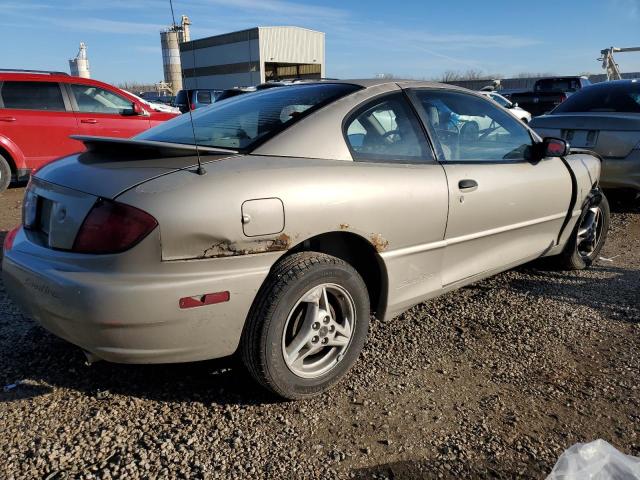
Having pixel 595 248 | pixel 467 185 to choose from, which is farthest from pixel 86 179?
pixel 595 248

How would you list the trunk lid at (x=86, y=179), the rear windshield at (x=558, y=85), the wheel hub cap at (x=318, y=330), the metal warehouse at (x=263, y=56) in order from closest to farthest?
the trunk lid at (x=86, y=179), the wheel hub cap at (x=318, y=330), the rear windshield at (x=558, y=85), the metal warehouse at (x=263, y=56)

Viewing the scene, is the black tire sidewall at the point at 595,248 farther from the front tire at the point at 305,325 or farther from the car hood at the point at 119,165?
the car hood at the point at 119,165

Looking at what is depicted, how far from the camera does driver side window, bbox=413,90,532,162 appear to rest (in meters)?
3.10

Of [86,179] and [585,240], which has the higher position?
[86,179]

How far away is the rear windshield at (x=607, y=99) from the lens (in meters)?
6.25

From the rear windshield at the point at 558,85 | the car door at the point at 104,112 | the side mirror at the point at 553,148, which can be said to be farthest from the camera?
the rear windshield at the point at 558,85

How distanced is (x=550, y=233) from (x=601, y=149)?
8.76 ft

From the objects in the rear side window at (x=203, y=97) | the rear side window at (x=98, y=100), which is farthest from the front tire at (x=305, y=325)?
the rear side window at (x=203, y=97)

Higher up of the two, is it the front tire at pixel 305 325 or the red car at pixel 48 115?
the red car at pixel 48 115

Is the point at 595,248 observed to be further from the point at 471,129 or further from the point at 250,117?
the point at 250,117

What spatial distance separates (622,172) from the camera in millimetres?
5742

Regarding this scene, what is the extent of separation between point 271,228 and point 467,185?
53.5 inches

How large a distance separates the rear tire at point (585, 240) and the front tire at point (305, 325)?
7.89 ft

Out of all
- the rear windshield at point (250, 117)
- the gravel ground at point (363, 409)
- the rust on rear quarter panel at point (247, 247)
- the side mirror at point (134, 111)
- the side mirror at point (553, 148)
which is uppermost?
the rear windshield at point (250, 117)
